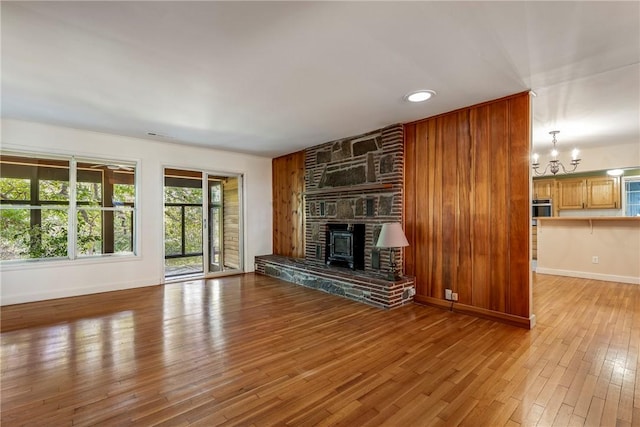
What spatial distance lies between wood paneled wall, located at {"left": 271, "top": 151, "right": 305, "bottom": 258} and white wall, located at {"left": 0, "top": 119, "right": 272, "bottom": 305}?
23cm

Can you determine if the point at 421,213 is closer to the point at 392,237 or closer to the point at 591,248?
the point at 392,237

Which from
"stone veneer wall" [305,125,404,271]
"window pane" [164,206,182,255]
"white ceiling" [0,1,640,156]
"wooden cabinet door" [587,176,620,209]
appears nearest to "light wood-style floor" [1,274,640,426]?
"stone veneer wall" [305,125,404,271]

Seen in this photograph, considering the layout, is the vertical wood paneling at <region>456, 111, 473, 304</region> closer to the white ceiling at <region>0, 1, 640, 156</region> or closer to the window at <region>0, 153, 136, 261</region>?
the white ceiling at <region>0, 1, 640, 156</region>

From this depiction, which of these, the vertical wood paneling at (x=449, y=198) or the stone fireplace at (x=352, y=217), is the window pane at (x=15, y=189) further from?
the vertical wood paneling at (x=449, y=198)

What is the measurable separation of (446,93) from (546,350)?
260 centimetres

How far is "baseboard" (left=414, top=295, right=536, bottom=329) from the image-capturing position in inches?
124

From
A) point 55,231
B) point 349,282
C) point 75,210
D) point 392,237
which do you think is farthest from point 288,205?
point 55,231

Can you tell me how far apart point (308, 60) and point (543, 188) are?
7136mm

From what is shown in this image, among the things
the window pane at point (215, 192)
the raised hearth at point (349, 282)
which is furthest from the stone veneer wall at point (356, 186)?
the window pane at point (215, 192)

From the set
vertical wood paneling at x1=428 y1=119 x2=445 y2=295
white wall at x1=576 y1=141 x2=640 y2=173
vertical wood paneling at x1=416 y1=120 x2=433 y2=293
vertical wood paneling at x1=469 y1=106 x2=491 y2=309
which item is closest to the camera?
vertical wood paneling at x1=469 y1=106 x2=491 y2=309

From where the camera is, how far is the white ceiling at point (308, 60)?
1885 millimetres

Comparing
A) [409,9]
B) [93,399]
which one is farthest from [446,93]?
[93,399]

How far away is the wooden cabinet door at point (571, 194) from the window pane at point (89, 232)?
9.39 metres

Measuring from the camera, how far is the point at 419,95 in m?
3.16
